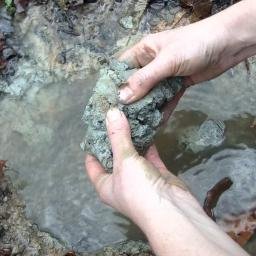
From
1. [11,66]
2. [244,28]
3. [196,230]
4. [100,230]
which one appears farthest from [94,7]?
[196,230]

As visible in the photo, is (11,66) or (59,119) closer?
(59,119)

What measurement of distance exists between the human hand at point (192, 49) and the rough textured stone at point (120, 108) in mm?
56

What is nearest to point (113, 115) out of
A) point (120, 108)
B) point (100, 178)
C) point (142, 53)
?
point (120, 108)

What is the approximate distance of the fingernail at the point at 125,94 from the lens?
253cm

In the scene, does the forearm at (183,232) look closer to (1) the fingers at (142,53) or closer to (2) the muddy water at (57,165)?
(1) the fingers at (142,53)

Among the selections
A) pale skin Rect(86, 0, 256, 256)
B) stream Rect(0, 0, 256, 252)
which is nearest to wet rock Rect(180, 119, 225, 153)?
stream Rect(0, 0, 256, 252)

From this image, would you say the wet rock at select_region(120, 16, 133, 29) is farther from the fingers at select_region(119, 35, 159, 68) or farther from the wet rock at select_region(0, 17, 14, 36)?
the fingers at select_region(119, 35, 159, 68)

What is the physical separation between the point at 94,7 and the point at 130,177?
2.04 meters

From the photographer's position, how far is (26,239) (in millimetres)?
3154

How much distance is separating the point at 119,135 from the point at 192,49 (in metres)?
0.64

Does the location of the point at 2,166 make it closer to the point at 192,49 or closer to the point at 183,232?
the point at 192,49

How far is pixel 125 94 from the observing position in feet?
8.34

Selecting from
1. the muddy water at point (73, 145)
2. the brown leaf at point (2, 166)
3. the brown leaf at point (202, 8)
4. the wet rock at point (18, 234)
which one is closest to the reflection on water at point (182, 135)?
the muddy water at point (73, 145)

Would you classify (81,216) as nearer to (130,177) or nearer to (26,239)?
(26,239)
